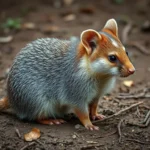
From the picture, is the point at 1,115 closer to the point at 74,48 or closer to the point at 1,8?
the point at 74,48

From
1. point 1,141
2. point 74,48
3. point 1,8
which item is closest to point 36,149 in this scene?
point 1,141

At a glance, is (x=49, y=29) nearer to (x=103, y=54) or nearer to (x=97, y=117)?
(x=97, y=117)

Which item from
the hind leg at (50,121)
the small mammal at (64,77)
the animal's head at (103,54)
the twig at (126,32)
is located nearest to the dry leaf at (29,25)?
the twig at (126,32)

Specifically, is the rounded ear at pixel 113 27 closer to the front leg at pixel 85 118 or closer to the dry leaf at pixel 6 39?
the front leg at pixel 85 118

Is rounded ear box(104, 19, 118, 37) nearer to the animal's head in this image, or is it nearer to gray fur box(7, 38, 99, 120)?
the animal's head

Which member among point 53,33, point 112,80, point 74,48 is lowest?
point 53,33

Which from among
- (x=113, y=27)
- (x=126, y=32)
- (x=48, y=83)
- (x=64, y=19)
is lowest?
(x=126, y=32)

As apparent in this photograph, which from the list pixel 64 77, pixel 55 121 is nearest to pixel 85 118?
pixel 55 121

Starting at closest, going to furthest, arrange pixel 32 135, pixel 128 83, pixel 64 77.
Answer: pixel 32 135
pixel 64 77
pixel 128 83
